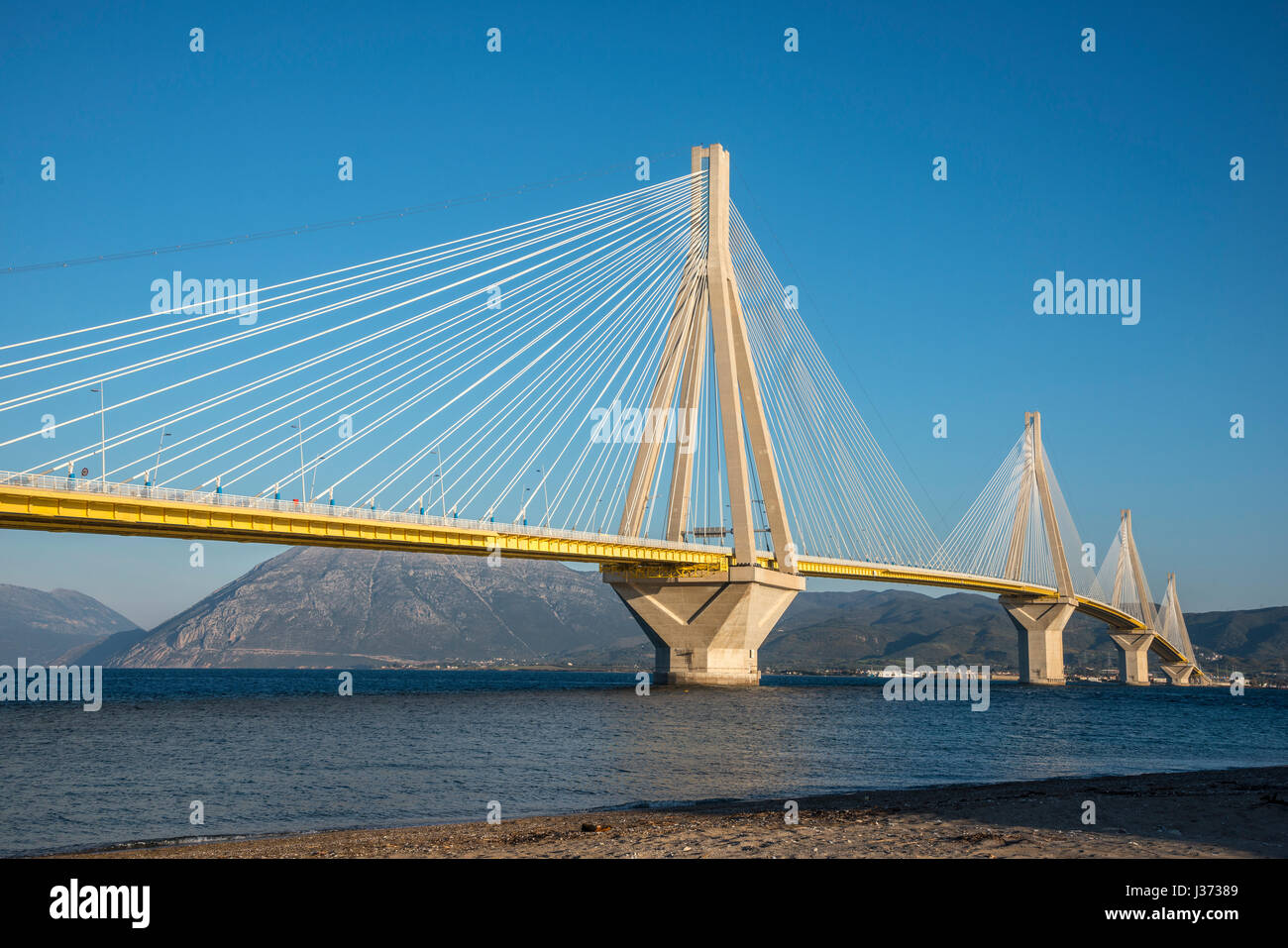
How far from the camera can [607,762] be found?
29.8 meters

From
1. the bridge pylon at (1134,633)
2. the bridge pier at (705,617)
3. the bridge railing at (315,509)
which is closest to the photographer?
the bridge railing at (315,509)

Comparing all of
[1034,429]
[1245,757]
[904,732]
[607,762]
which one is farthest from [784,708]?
[1034,429]

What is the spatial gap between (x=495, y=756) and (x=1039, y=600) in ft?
292

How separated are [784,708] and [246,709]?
27.2 metres

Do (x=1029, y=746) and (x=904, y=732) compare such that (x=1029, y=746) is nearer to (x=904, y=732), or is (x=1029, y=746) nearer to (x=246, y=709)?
(x=904, y=732)

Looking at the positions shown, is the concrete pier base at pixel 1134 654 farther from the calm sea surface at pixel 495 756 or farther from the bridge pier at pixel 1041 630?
the calm sea surface at pixel 495 756

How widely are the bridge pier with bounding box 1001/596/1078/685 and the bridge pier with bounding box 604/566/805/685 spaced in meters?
48.5

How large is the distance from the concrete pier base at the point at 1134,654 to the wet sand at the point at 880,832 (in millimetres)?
122946

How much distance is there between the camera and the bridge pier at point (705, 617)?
67062 mm

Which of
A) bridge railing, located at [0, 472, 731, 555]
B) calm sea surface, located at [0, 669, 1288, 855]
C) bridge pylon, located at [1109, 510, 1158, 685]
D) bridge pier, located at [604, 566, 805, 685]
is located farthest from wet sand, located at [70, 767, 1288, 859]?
bridge pylon, located at [1109, 510, 1158, 685]

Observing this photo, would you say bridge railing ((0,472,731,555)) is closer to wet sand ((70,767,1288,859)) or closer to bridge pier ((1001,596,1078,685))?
wet sand ((70,767,1288,859))

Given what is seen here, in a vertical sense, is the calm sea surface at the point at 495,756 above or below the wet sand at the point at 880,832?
below

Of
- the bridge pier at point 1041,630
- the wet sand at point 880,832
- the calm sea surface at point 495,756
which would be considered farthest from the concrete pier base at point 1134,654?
the wet sand at point 880,832

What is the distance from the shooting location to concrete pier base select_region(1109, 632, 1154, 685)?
13425 cm
